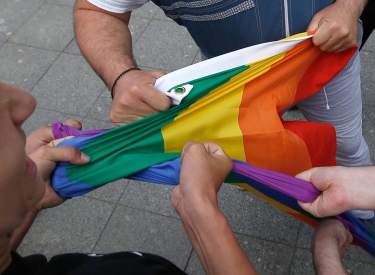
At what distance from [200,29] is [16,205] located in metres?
0.96

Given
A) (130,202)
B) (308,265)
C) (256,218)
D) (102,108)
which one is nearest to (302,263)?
(308,265)

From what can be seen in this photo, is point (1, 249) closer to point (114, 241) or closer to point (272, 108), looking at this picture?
point (272, 108)

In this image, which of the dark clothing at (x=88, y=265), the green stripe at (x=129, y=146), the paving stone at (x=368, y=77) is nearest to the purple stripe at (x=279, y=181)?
the green stripe at (x=129, y=146)

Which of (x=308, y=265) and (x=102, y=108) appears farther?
(x=102, y=108)

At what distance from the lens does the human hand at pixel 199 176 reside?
1168 millimetres

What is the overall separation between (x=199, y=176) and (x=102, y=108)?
1960mm

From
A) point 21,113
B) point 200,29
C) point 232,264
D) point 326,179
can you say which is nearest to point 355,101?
point 326,179

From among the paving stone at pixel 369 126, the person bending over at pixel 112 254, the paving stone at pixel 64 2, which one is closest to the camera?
the person bending over at pixel 112 254

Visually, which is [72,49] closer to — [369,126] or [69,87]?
[69,87]

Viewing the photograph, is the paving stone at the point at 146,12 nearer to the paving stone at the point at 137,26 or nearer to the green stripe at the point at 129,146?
the paving stone at the point at 137,26

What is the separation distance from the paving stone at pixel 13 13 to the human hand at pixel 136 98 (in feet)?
8.12

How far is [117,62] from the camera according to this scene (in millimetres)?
1617

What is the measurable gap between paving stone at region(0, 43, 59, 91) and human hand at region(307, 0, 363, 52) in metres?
2.29

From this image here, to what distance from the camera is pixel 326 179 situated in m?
1.38
